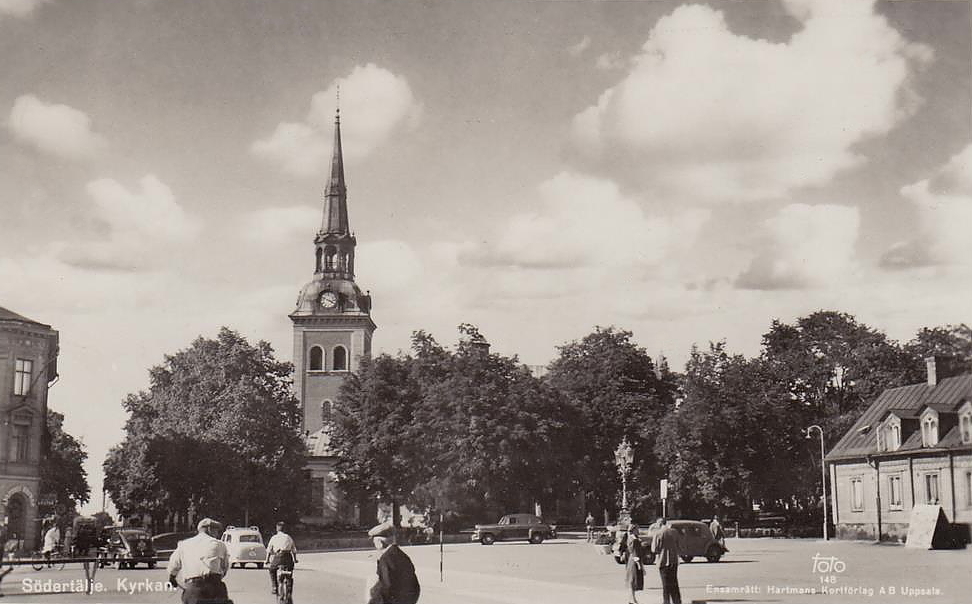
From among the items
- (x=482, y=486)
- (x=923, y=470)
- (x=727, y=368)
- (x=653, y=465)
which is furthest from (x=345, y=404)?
(x=923, y=470)

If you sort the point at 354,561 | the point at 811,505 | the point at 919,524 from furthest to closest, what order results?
the point at 811,505 < the point at 354,561 < the point at 919,524

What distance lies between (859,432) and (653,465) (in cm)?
1907

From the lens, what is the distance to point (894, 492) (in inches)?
1340

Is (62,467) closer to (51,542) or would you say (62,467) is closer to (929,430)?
(51,542)

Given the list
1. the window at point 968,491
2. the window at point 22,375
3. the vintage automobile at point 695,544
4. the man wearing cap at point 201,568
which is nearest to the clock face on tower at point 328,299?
the vintage automobile at point 695,544

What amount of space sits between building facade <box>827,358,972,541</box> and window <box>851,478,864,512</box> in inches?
1.4

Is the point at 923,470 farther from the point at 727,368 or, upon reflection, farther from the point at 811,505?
the point at 811,505

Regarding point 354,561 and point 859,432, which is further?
point 859,432

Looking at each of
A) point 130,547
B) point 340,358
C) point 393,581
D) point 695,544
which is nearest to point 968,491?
point 695,544

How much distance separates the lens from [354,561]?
3238cm

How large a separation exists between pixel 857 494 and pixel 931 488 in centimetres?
1057

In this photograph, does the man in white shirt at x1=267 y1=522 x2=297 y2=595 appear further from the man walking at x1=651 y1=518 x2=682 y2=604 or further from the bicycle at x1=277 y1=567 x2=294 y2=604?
the man walking at x1=651 y1=518 x2=682 y2=604

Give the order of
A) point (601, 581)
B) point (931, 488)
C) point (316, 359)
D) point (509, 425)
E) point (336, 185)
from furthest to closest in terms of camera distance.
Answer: point (316, 359) < point (509, 425) < point (931, 488) < point (601, 581) < point (336, 185)

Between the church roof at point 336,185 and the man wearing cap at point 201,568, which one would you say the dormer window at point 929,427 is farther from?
the man wearing cap at point 201,568
